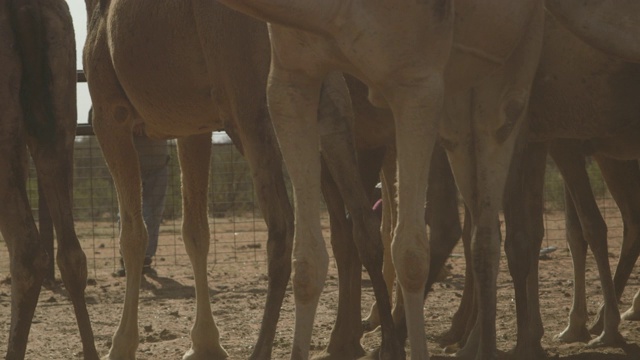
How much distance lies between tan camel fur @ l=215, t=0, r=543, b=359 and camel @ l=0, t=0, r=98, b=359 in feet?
4.57

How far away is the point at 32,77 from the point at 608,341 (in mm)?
3421

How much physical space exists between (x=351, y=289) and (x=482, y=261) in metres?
1.23

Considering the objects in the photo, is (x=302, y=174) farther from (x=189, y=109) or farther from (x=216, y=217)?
(x=216, y=217)

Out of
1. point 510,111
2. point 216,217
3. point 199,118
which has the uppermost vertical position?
point 216,217

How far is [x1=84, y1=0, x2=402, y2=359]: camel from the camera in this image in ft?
18.6

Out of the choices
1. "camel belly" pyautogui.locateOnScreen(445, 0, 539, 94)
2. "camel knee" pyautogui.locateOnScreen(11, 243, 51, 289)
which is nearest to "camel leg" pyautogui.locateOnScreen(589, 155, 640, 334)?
"camel belly" pyautogui.locateOnScreen(445, 0, 539, 94)

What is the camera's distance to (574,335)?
23.4ft

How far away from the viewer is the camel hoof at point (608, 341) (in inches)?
269

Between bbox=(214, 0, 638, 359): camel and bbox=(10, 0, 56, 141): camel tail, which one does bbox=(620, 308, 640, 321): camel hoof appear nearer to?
bbox=(214, 0, 638, 359): camel

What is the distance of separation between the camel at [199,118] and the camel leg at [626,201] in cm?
253

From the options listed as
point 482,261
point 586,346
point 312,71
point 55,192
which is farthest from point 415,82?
point 586,346

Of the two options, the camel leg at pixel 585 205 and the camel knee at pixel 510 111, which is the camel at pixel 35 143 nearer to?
the camel knee at pixel 510 111

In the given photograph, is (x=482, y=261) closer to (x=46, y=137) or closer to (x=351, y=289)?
(x=351, y=289)

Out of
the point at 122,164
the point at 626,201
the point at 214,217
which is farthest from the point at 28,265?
the point at 214,217
